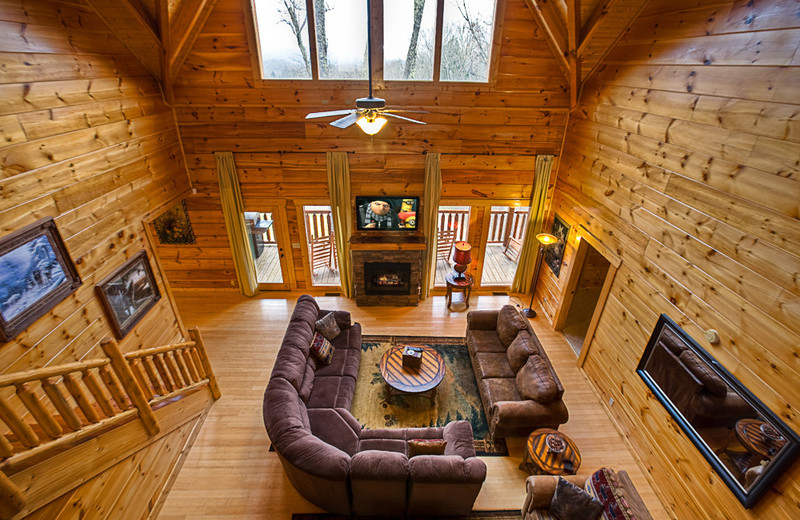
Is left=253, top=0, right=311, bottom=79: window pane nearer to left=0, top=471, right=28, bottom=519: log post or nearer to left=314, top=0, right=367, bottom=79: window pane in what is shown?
left=314, top=0, right=367, bottom=79: window pane

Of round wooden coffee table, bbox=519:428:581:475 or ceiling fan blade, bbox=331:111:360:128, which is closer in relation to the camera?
ceiling fan blade, bbox=331:111:360:128

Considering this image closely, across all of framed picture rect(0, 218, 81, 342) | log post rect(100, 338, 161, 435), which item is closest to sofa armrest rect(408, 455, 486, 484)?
log post rect(100, 338, 161, 435)

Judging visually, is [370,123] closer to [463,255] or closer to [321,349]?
[321,349]

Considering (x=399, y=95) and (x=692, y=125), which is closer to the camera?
(x=692, y=125)

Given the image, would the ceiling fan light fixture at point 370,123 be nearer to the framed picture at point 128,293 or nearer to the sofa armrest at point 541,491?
the framed picture at point 128,293

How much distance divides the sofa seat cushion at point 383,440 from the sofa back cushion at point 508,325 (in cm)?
196

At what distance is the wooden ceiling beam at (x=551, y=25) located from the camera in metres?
4.85

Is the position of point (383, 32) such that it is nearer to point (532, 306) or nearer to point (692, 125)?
point (692, 125)

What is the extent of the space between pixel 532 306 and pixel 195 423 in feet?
18.9

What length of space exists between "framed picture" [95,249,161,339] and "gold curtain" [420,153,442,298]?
4.28m

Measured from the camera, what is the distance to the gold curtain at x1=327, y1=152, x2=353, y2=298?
5.95 metres

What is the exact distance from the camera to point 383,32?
17.0 ft

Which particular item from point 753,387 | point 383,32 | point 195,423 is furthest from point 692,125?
point 195,423

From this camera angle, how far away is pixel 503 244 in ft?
29.3
